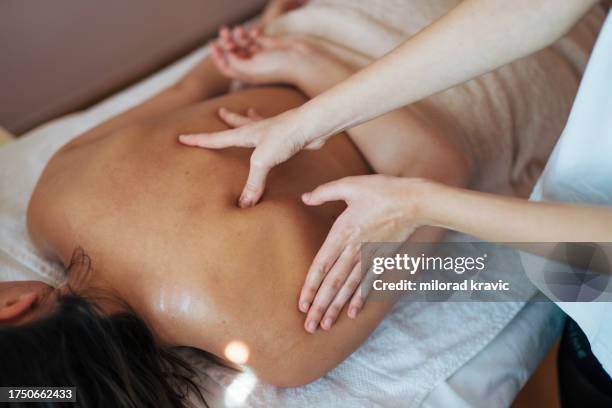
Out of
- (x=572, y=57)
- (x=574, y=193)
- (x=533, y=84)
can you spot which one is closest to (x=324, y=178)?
(x=574, y=193)

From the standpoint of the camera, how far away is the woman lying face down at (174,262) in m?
0.76

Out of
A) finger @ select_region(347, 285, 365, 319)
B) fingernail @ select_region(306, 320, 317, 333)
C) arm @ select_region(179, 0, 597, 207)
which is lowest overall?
finger @ select_region(347, 285, 365, 319)

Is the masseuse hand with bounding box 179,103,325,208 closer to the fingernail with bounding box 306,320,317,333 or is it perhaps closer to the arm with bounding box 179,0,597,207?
the arm with bounding box 179,0,597,207

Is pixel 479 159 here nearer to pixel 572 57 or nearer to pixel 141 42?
pixel 572 57

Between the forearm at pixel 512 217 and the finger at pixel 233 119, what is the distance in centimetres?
38

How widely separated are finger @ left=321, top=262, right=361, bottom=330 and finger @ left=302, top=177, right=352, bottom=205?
0.10 meters

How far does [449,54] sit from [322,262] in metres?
0.34

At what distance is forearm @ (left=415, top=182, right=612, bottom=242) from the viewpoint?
68 centimetres

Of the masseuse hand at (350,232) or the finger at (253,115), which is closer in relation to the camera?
the masseuse hand at (350,232)

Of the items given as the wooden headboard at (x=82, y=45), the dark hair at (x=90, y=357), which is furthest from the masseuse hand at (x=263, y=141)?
the wooden headboard at (x=82, y=45)

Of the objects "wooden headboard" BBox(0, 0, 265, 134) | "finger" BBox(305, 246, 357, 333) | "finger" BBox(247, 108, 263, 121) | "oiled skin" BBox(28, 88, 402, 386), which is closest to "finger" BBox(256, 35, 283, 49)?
"finger" BBox(247, 108, 263, 121)

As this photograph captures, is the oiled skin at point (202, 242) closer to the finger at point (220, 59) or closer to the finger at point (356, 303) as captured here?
the finger at point (356, 303)

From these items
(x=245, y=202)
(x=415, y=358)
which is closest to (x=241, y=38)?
(x=245, y=202)

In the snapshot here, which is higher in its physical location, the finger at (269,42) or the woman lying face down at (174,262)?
the finger at (269,42)
